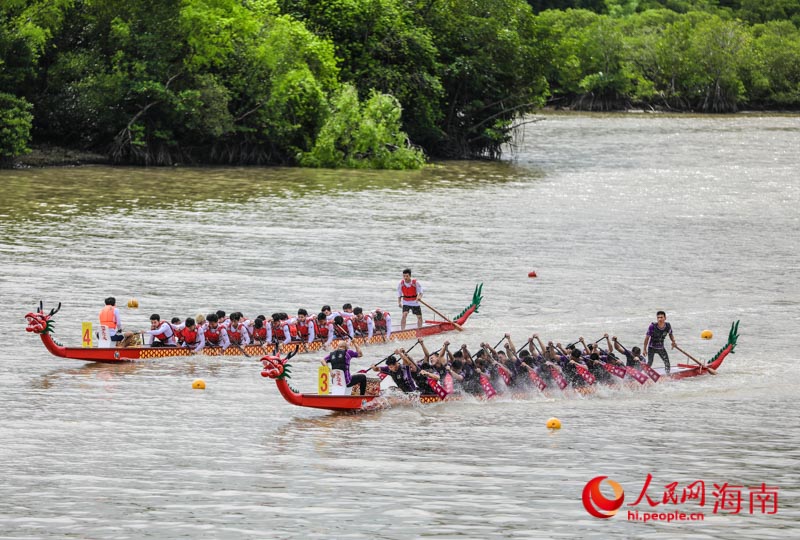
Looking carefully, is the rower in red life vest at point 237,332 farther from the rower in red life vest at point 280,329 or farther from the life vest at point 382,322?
the life vest at point 382,322

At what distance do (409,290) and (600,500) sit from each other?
12.5m

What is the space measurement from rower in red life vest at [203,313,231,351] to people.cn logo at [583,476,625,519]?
10567mm

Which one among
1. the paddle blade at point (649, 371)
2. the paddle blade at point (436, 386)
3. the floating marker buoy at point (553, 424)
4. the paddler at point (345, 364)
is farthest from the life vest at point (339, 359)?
the paddle blade at point (649, 371)

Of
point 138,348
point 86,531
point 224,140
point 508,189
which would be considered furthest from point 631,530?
point 224,140

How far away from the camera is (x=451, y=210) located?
49344mm

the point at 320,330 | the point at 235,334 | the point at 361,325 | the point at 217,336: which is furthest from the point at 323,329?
the point at 217,336

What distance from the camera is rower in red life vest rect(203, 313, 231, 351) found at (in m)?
27.0

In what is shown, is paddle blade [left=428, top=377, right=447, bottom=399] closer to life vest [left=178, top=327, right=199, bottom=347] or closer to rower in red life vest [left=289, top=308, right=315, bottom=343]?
rower in red life vest [left=289, top=308, right=315, bottom=343]

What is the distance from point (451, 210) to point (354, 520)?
32633 millimetres

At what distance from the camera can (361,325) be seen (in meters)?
28.8

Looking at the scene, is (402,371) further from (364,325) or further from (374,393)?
(364,325)

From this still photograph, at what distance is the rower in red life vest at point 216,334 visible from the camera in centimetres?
2703

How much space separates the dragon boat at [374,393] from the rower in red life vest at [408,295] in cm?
586

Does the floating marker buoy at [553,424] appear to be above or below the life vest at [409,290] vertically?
below
